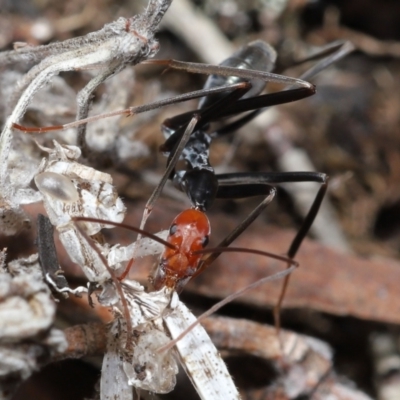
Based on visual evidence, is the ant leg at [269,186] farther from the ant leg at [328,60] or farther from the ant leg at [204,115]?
the ant leg at [328,60]

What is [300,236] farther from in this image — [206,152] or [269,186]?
[206,152]

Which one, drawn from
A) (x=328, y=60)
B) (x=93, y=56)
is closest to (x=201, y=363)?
(x=93, y=56)

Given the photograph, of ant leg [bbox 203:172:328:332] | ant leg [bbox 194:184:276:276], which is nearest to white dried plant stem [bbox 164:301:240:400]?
ant leg [bbox 194:184:276:276]

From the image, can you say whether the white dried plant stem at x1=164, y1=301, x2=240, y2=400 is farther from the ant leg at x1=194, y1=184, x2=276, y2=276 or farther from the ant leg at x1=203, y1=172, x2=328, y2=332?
the ant leg at x1=203, y1=172, x2=328, y2=332

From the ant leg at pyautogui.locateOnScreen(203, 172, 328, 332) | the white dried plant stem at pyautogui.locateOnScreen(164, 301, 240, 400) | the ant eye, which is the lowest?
the white dried plant stem at pyautogui.locateOnScreen(164, 301, 240, 400)

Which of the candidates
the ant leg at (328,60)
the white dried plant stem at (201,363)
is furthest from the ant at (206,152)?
the white dried plant stem at (201,363)

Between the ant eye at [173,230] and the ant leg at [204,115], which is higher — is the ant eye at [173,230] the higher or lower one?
the lower one

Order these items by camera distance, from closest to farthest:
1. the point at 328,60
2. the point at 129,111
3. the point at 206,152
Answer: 1. the point at 129,111
2. the point at 206,152
3. the point at 328,60

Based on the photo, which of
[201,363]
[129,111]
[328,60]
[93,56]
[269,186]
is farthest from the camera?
[328,60]

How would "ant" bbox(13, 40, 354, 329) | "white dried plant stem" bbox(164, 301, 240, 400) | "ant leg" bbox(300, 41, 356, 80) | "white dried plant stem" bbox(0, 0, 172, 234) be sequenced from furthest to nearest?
"ant leg" bbox(300, 41, 356, 80) < "ant" bbox(13, 40, 354, 329) < "white dried plant stem" bbox(0, 0, 172, 234) < "white dried plant stem" bbox(164, 301, 240, 400)
